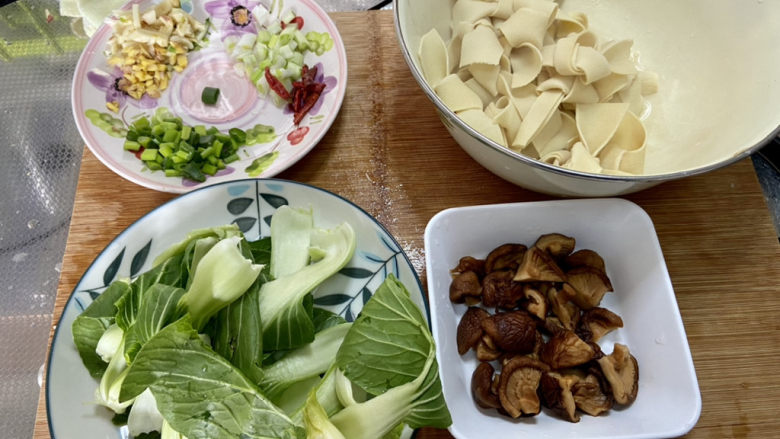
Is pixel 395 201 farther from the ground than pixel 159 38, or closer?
closer

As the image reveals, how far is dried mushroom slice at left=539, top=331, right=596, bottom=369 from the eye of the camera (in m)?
0.85

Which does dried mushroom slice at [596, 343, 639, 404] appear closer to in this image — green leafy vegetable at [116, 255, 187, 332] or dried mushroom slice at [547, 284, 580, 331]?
dried mushroom slice at [547, 284, 580, 331]

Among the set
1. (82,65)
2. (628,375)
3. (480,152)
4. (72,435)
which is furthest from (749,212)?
(82,65)

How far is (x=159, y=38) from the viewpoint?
1.25 meters

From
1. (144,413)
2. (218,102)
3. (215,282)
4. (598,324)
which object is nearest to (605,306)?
(598,324)

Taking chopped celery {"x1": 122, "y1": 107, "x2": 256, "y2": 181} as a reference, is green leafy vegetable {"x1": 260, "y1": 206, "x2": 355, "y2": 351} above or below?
below

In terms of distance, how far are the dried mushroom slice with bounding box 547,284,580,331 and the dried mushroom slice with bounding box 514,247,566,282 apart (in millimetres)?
24

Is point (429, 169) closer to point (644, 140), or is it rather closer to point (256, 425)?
point (644, 140)

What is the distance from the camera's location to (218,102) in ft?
4.07

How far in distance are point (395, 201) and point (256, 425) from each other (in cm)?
54

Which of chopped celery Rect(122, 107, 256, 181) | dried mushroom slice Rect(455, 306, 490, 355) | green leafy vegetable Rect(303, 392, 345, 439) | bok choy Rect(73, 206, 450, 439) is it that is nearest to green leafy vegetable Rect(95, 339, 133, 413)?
bok choy Rect(73, 206, 450, 439)

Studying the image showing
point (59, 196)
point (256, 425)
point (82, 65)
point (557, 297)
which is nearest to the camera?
point (256, 425)

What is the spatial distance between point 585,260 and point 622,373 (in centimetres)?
21

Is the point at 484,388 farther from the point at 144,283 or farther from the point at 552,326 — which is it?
the point at 144,283
